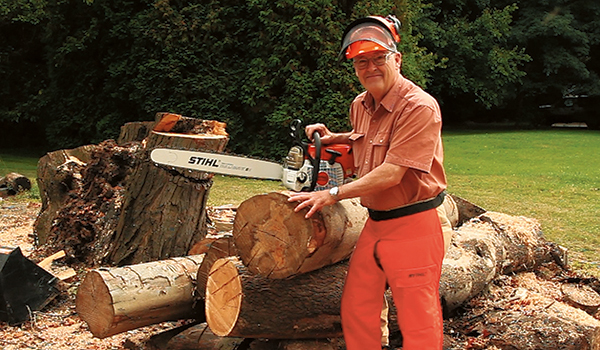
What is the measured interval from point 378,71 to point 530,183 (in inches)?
346

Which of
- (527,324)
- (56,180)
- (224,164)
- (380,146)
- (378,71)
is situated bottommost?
(527,324)

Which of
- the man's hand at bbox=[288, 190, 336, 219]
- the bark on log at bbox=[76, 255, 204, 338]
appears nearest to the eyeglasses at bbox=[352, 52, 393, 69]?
the man's hand at bbox=[288, 190, 336, 219]

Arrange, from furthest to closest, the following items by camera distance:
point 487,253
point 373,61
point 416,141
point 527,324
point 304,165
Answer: point 487,253 < point 527,324 < point 304,165 < point 373,61 < point 416,141

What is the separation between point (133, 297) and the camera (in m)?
3.20

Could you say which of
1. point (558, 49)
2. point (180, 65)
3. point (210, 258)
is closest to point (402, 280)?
point (210, 258)

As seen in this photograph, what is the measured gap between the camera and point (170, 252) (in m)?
4.86

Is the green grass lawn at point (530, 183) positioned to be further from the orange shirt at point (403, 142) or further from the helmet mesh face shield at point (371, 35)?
the helmet mesh face shield at point (371, 35)

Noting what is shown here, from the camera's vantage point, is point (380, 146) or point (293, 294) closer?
point (380, 146)

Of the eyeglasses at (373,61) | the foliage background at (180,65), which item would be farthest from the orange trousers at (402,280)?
the foliage background at (180,65)

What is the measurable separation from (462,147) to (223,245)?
1456cm

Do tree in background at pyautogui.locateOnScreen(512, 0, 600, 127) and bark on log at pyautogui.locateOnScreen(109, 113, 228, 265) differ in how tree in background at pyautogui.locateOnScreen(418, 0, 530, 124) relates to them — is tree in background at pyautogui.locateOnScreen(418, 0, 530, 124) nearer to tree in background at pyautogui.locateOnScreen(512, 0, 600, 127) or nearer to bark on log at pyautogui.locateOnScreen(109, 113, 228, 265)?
tree in background at pyautogui.locateOnScreen(512, 0, 600, 127)

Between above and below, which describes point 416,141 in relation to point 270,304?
above

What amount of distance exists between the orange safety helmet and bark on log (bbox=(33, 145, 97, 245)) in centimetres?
337

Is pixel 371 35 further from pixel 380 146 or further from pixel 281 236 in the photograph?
pixel 281 236
